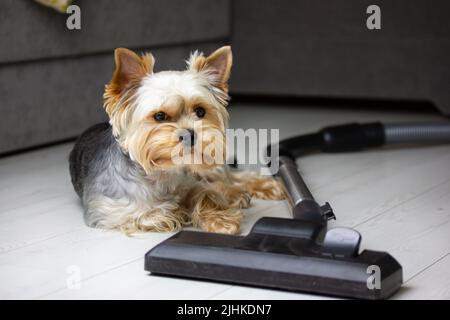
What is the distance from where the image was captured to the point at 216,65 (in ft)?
6.41

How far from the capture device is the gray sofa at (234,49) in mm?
2719

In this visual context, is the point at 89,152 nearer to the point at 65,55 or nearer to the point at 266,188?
the point at 266,188

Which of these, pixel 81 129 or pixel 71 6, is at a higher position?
pixel 71 6

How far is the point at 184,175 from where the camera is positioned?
201cm

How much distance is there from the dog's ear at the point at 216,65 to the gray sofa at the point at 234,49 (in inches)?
34.3

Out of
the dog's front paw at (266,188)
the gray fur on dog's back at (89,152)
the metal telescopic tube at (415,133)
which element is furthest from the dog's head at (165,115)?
the metal telescopic tube at (415,133)

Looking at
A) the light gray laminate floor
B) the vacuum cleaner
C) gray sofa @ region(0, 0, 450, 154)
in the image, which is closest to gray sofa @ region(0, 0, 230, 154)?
gray sofa @ region(0, 0, 450, 154)

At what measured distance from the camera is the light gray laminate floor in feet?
5.16

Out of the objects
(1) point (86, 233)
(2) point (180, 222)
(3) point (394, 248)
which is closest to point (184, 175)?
(2) point (180, 222)

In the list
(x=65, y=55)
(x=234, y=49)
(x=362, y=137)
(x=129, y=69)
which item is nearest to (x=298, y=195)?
(x=129, y=69)

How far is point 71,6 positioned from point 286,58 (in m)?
1.17

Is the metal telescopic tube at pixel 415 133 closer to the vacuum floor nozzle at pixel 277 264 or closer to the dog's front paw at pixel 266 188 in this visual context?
the dog's front paw at pixel 266 188

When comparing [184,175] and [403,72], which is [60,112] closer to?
[184,175]

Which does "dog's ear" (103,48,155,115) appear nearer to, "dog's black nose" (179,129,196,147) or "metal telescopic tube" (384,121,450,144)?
"dog's black nose" (179,129,196,147)
